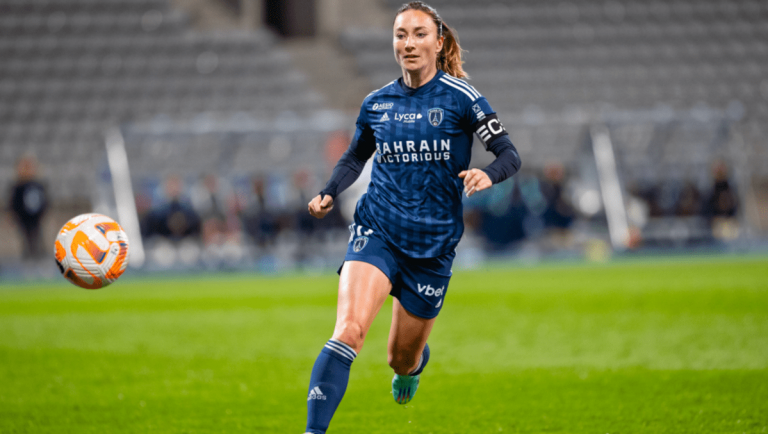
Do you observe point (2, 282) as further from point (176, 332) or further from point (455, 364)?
point (455, 364)

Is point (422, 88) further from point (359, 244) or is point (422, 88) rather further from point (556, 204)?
point (556, 204)

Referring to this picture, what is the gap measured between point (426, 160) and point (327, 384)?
126 centimetres

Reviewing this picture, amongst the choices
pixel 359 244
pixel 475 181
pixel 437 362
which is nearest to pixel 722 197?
pixel 437 362

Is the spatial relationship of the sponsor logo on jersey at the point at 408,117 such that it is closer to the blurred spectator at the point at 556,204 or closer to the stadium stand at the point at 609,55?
the blurred spectator at the point at 556,204

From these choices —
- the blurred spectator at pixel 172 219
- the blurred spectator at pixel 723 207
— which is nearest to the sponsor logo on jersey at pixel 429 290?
the blurred spectator at pixel 172 219

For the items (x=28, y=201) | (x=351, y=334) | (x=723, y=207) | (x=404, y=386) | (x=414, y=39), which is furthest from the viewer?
(x=723, y=207)

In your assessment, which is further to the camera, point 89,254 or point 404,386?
point 404,386

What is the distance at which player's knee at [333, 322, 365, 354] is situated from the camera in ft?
12.3

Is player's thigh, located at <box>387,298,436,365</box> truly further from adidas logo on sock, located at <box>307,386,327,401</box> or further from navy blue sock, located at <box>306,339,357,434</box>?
adidas logo on sock, located at <box>307,386,327,401</box>

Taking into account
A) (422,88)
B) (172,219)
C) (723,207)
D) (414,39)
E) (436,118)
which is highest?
(414,39)

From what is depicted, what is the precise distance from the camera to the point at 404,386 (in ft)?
15.3

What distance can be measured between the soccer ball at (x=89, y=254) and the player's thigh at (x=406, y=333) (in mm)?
1643

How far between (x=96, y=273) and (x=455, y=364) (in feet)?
10.9

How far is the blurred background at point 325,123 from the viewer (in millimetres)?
18438
